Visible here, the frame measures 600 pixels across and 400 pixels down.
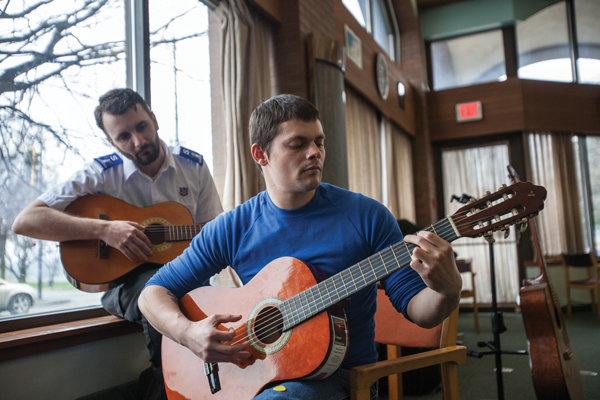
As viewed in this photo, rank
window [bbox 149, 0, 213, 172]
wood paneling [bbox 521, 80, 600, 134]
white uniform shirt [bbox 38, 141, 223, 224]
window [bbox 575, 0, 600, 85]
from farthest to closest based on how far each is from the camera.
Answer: window [bbox 575, 0, 600, 85]
wood paneling [bbox 521, 80, 600, 134]
window [bbox 149, 0, 213, 172]
white uniform shirt [bbox 38, 141, 223, 224]

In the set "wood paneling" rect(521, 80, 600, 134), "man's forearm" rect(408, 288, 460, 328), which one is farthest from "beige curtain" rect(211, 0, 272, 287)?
"wood paneling" rect(521, 80, 600, 134)

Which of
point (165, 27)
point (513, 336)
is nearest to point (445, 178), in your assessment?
point (513, 336)

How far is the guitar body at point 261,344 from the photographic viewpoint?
1.17 m

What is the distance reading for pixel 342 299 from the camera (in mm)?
1181

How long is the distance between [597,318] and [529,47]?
→ 4.35m

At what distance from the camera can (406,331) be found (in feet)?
5.46

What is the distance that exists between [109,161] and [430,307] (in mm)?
1530

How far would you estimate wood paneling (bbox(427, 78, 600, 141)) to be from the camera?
696 cm

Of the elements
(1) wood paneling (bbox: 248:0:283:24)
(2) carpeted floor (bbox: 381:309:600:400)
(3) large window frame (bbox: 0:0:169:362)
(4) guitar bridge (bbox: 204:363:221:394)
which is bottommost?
(2) carpeted floor (bbox: 381:309:600:400)

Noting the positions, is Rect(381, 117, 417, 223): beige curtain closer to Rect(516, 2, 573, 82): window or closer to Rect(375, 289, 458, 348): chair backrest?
Rect(516, 2, 573, 82): window

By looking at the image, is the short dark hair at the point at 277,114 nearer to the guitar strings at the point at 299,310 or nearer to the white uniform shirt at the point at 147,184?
the guitar strings at the point at 299,310

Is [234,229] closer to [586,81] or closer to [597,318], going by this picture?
[597,318]

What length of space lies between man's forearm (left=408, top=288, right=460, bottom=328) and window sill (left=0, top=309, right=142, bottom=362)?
1446 millimetres

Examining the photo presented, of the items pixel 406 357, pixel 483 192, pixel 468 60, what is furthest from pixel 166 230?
pixel 468 60
